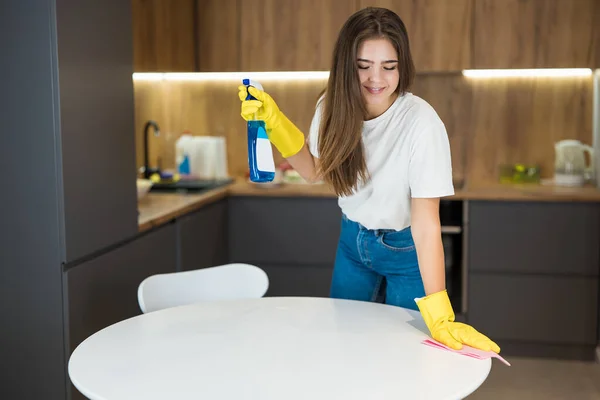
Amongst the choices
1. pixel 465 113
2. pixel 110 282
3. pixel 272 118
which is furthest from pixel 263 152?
pixel 465 113

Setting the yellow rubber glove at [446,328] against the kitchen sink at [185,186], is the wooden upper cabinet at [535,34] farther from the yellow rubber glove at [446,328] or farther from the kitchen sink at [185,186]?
the yellow rubber glove at [446,328]

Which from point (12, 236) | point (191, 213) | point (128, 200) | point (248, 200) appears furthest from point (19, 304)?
point (248, 200)

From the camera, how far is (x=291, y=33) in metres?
→ 4.41

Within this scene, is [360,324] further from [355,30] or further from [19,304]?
[19,304]

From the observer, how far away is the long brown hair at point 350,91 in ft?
7.17

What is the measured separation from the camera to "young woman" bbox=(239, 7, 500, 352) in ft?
7.04

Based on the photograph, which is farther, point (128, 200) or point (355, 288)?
point (128, 200)

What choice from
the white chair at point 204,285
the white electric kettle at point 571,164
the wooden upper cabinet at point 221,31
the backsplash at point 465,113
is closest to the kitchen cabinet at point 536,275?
the white electric kettle at point 571,164

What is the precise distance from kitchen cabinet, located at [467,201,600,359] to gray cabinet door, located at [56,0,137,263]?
190 cm

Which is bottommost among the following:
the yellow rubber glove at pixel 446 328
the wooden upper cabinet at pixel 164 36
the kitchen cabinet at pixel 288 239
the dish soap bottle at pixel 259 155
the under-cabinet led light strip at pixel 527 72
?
the kitchen cabinet at pixel 288 239

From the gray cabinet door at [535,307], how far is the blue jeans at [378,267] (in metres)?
1.73

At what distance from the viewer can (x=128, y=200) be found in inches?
114

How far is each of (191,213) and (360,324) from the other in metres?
1.79

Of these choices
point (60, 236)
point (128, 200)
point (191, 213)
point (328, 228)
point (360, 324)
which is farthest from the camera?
point (328, 228)
